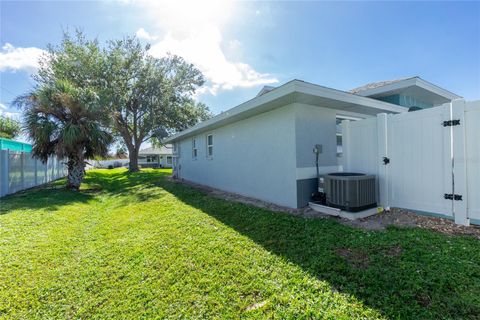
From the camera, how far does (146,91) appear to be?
2106 cm

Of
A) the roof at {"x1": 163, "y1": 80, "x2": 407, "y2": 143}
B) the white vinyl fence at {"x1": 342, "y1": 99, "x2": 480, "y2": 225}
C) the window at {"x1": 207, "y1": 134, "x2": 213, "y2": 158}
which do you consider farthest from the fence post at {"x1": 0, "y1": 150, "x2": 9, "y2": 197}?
the white vinyl fence at {"x1": 342, "y1": 99, "x2": 480, "y2": 225}

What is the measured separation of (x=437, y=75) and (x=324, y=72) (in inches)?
192

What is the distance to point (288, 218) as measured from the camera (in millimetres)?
4805

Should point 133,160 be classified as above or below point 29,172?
above

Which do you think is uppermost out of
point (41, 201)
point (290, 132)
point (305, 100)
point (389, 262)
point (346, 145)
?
point (305, 100)

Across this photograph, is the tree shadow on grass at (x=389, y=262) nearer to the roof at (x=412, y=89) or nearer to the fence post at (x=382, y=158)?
the fence post at (x=382, y=158)

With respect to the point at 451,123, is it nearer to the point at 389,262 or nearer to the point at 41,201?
the point at 389,262

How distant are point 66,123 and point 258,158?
860 cm

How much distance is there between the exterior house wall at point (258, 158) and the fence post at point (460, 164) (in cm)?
291

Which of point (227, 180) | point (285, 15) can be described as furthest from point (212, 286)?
point (285, 15)

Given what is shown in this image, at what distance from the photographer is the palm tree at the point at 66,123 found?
29.7 feet

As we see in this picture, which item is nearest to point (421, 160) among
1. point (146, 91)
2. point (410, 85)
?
point (410, 85)

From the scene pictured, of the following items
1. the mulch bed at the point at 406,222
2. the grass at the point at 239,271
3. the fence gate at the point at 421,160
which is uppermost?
the fence gate at the point at 421,160

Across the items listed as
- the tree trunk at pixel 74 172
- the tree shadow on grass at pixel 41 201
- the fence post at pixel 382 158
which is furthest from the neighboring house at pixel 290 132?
the tree trunk at pixel 74 172
